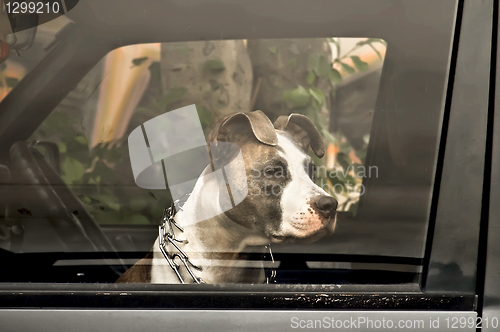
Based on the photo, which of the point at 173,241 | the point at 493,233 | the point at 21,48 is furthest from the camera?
the point at 173,241

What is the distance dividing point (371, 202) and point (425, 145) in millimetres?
230

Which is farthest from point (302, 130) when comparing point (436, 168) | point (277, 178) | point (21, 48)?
point (21, 48)

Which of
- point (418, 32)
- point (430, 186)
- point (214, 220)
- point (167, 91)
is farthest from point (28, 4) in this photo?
point (430, 186)

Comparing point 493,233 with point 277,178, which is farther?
point 277,178

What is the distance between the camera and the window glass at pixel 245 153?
1.31 meters

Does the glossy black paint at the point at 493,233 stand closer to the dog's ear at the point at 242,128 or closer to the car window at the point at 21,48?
the dog's ear at the point at 242,128

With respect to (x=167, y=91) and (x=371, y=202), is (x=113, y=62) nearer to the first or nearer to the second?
(x=167, y=91)

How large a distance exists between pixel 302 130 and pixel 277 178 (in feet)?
0.58

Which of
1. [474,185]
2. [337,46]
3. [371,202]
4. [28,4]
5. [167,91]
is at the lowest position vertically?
[371,202]

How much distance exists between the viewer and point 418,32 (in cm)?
128

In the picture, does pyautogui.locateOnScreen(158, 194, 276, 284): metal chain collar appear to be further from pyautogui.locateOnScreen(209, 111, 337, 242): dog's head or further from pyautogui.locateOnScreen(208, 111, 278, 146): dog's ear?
pyautogui.locateOnScreen(208, 111, 278, 146): dog's ear

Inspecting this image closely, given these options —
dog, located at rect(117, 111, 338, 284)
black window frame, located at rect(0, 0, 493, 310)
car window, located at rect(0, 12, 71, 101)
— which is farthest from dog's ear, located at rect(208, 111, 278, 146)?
car window, located at rect(0, 12, 71, 101)

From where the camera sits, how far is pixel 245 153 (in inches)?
56.0

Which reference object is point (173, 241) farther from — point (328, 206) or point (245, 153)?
point (328, 206)
